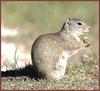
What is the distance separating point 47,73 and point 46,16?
1000cm

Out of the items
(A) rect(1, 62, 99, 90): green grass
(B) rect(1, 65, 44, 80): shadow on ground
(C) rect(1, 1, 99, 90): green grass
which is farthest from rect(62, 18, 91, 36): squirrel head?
(C) rect(1, 1, 99, 90): green grass

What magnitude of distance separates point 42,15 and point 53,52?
1003cm

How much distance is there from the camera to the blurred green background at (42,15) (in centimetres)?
1889

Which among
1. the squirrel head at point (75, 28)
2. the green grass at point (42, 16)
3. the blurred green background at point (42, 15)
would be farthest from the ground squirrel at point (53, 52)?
the blurred green background at point (42, 15)

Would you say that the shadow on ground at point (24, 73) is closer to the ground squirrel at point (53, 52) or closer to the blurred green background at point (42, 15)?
the ground squirrel at point (53, 52)

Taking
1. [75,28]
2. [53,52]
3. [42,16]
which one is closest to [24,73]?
[53,52]

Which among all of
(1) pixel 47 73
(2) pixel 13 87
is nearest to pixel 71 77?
(1) pixel 47 73

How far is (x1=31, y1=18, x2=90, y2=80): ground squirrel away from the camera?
9.92 m

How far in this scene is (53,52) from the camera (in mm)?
9953

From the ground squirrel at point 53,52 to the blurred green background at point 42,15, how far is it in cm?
781

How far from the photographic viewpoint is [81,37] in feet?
34.7

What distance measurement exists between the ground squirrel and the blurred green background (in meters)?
7.81

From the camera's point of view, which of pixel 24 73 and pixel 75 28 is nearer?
pixel 75 28

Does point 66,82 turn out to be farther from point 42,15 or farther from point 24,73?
point 42,15
